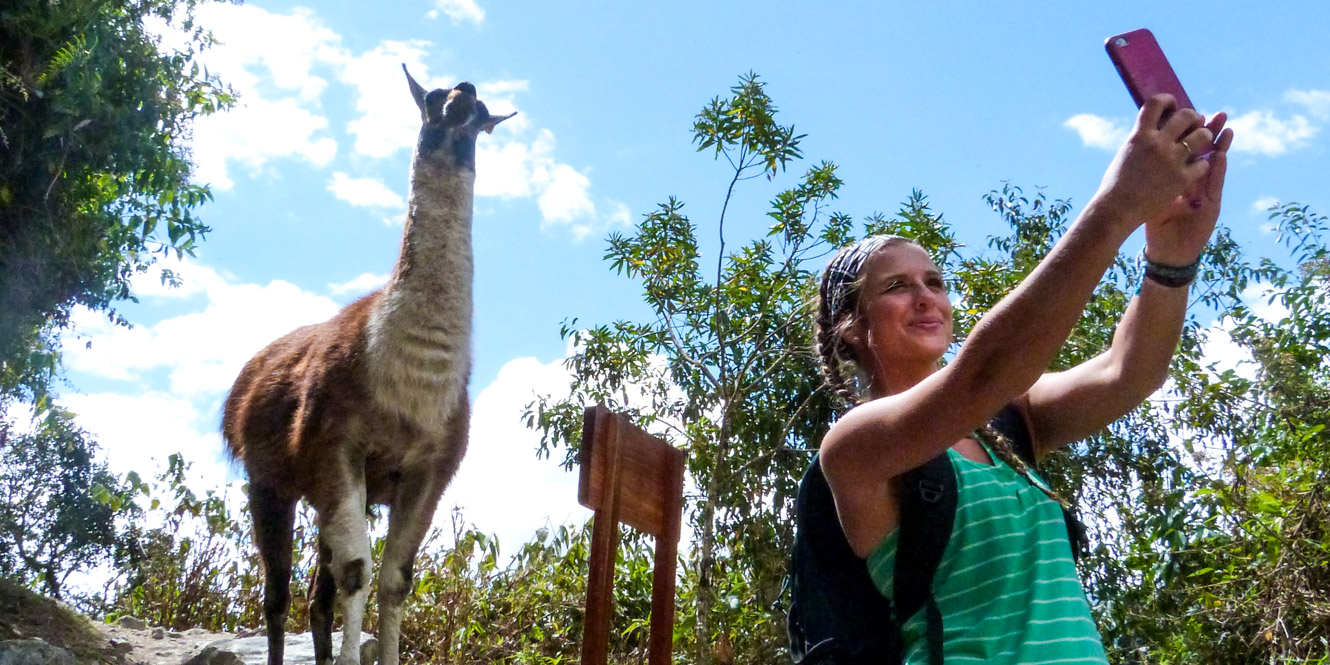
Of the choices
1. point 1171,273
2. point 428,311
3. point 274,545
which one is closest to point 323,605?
point 274,545

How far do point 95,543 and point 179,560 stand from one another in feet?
9.84

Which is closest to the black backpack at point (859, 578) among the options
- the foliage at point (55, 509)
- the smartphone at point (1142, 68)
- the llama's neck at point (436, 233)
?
the smartphone at point (1142, 68)

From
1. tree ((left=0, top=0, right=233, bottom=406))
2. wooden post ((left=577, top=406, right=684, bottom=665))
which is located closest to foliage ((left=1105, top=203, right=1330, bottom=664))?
wooden post ((left=577, top=406, right=684, bottom=665))

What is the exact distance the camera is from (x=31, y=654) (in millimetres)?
5012

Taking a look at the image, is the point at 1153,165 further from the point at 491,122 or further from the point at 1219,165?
the point at 491,122

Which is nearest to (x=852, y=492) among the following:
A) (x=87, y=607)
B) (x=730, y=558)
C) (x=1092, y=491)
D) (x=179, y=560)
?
(x=730, y=558)

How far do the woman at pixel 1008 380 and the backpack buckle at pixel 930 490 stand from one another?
4 centimetres

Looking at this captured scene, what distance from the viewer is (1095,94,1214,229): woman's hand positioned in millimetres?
1244

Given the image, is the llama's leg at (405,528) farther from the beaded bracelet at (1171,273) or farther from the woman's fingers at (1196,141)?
the woman's fingers at (1196,141)

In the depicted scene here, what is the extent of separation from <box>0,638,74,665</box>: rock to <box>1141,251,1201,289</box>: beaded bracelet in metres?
5.04

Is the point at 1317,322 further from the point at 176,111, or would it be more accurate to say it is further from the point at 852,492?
the point at 176,111

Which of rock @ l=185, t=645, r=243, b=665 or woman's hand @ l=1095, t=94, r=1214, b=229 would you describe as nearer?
woman's hand @ l=1095, t=94, r=1214, b=229

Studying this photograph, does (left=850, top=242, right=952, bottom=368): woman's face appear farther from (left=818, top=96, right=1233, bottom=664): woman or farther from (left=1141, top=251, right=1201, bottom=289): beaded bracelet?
(left=1141, top=251, right=1201, bottom=289): beaded bracelet

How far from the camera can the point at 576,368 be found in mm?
6340
